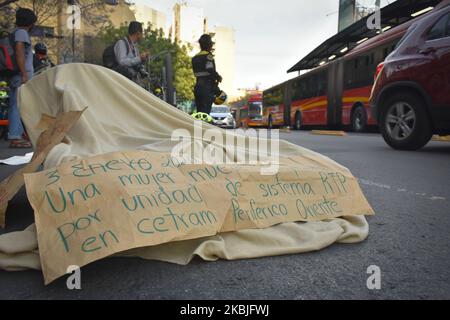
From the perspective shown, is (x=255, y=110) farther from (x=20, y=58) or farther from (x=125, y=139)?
(x=125, y=139)

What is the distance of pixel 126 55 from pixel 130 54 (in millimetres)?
59

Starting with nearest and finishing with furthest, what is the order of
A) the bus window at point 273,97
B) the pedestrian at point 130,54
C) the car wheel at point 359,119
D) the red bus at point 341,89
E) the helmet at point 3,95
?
the pedestrian at point 130,54 < the helmet at point 3,95 < the red bus at point 341,89 < the car wheel at point 359,119 < the bus window at point 273,97

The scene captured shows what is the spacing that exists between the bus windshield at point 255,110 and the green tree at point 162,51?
5.68 metres

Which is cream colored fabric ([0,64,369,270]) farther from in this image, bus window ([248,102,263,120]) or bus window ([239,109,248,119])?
bus window ([239,109,248,119])

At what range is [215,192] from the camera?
1.73m

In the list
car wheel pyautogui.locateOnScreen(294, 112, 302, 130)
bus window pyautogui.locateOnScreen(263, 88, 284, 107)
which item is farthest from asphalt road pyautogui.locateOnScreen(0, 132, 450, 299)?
bus window pyautogui.locateOnScreen(263, 88, 284, 107)

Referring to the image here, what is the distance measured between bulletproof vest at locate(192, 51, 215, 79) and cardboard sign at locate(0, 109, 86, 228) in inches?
151

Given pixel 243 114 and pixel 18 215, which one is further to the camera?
pixel 243 114

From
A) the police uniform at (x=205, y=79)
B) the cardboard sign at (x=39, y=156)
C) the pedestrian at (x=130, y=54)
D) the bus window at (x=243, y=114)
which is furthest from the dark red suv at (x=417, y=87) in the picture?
the bus window at (x=243, y=114)

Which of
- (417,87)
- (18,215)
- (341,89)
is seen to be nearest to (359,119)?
(341,89)

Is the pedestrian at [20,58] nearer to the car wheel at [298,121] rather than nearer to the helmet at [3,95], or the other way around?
the helmet at [3,95]

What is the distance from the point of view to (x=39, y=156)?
1833mm

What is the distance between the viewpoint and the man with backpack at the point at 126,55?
15.6ft
